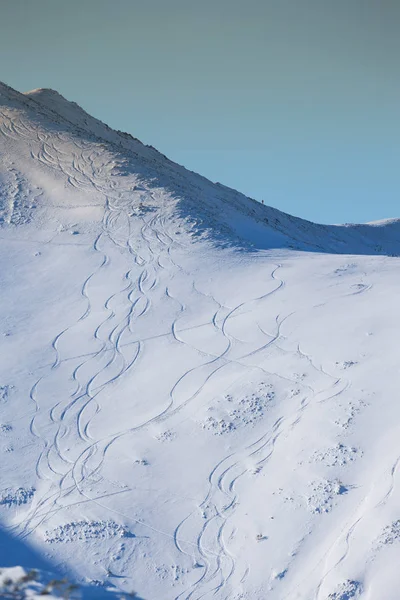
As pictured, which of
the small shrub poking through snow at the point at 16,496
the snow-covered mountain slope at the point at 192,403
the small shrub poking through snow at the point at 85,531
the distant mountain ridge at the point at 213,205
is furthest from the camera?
the distant mountain ridge at the point at 213,205

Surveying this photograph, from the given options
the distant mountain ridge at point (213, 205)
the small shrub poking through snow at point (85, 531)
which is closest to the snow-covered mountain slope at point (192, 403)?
the small shrub poking through snow at point (85, 531)

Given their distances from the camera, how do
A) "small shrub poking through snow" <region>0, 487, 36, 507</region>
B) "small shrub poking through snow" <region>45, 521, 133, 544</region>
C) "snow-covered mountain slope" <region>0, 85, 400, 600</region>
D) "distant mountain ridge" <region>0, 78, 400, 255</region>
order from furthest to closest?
"distant mountain ridge" <region>0, 78, 400, 255</region> → "small shrub poking through snow" <region>0, 487, 36, 507</region> → "small shrub poking through snow" <region>45, 521, 133, 544</region> → "snow-covered mountain slope" <region>0, 85, 400, 600</region>

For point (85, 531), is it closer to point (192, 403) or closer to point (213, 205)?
point (192, 403)

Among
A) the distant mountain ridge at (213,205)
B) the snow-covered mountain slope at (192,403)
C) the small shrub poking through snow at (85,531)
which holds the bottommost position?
the small shrub poking through snow at (85,531)

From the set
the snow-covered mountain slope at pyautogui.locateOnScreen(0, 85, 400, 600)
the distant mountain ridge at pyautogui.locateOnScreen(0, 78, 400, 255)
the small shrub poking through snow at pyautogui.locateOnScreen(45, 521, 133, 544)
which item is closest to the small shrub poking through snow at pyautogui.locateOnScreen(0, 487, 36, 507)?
the snow-covered mountain slope at pyautogui.locateOnScreen(0, 85, 400, 600)

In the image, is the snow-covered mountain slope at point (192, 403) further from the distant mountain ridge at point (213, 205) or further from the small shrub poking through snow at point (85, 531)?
the distant mountain ridge at point (213, 205)

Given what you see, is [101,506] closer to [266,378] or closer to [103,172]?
[266,378]

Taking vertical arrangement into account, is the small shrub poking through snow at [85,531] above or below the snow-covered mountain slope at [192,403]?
below

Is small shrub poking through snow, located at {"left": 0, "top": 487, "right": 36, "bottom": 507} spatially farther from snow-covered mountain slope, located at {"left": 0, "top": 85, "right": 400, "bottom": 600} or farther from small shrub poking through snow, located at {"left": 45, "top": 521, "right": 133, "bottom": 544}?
small shrub poking through snow, located at {"left": 45, "top": 521, "right": 133, "bottom": 544}
